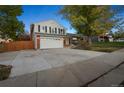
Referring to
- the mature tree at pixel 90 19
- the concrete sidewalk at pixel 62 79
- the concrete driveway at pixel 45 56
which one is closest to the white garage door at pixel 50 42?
the concrete driveway at pixel 45 56

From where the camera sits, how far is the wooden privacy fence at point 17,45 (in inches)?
256

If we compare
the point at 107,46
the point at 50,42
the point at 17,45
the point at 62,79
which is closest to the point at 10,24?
the point at 17,45

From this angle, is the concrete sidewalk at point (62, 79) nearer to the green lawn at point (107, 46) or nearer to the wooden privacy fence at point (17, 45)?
the green lawn at point (107, 46)

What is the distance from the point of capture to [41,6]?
4.83m

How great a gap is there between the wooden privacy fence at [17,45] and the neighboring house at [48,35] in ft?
0.92

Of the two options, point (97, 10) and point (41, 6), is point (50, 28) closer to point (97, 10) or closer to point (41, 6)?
point (41, 6)

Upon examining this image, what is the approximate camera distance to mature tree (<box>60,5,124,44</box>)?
5.42 m

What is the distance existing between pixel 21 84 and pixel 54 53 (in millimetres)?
3171

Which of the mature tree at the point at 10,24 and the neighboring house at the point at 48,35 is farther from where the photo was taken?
the neighboring house at the point at 48,35

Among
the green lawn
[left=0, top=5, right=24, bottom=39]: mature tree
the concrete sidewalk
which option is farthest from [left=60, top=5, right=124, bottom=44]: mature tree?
[left=0, top=5, right=24, bottom=39]: mature tree

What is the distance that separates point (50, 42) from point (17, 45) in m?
1.45

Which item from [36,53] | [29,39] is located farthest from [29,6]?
[36,53]

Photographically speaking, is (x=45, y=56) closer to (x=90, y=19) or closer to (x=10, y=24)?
(x=10, y=24)
